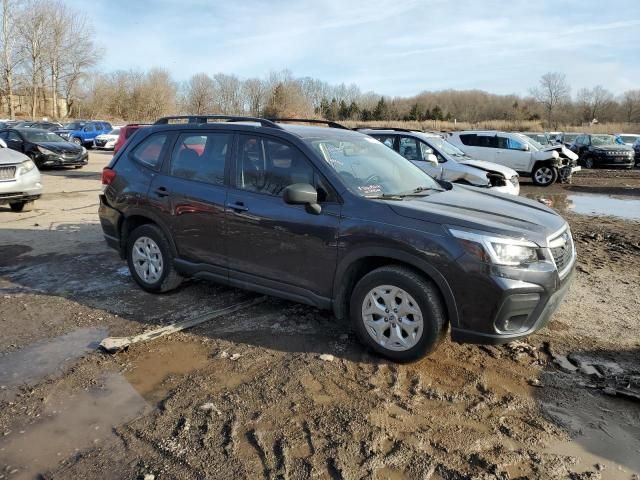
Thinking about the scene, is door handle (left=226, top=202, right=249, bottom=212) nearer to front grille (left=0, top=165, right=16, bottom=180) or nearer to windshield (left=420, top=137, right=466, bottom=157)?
front grille (left=0, top=165, right=16, bottom=180)

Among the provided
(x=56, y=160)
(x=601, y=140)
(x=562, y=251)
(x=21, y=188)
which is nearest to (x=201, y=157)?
(x=562, y=251)

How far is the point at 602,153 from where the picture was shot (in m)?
25.5

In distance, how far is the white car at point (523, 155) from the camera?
17.9m

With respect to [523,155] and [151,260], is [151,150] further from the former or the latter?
[523,155]

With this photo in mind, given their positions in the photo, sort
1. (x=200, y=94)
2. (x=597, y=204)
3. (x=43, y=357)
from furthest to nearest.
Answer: (x=200, y=94) < (x=597, y=204) < (x=43, y=357)

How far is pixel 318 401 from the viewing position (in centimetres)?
343

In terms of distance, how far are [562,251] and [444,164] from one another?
7.76 m

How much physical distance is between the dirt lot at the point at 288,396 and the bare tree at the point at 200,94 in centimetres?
5712

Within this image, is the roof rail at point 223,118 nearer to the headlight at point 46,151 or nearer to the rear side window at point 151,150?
the rear side window at point 151,150

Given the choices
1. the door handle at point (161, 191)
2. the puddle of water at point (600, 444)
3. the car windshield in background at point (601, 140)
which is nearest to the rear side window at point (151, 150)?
the door handle at point (161, 191)

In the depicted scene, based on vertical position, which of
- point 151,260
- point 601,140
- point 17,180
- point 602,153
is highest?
point 601,140

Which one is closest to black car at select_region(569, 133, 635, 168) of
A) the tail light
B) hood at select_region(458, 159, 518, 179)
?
hood at select_region(458, 159, 518, 179)

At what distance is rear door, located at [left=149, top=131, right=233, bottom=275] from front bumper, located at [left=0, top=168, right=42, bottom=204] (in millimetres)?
5675

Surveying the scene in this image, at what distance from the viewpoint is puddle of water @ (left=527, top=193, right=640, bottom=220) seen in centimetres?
1199
